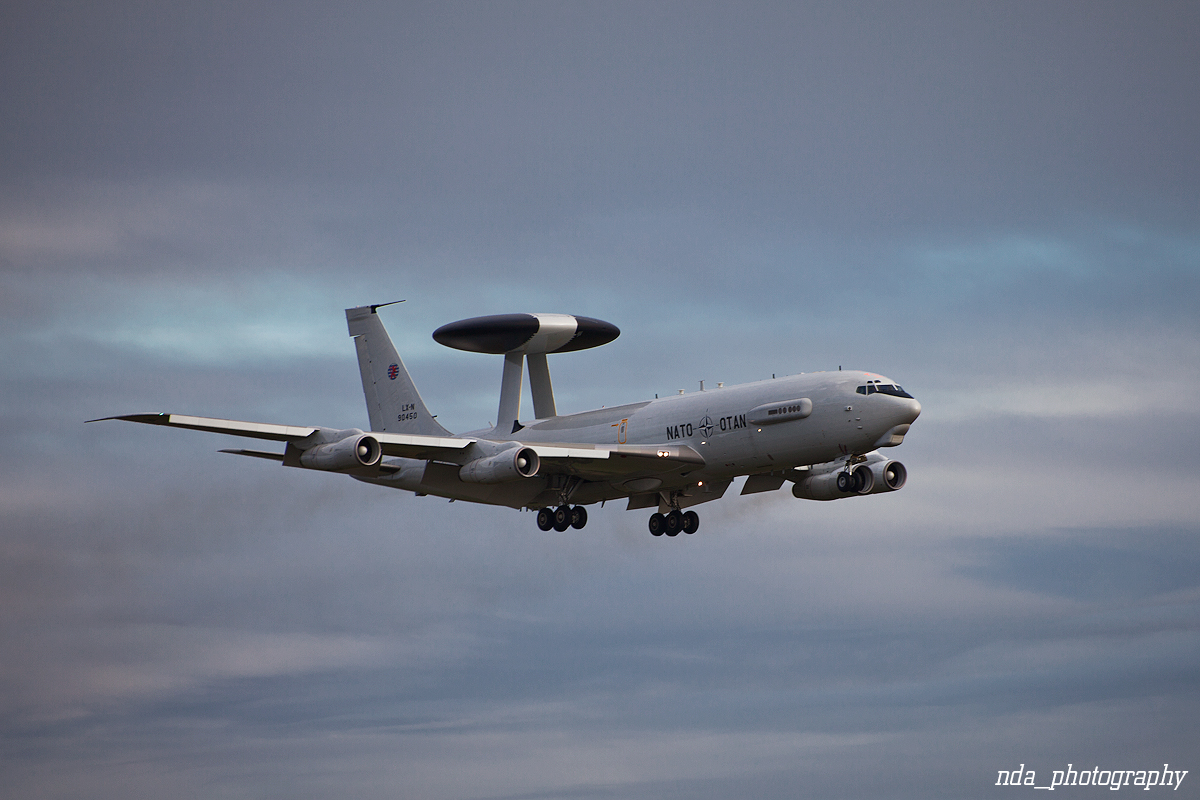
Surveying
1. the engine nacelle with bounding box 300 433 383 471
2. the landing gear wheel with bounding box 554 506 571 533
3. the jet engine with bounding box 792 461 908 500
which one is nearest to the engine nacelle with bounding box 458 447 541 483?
the engine nacelle with bounding box 300 433 383 471

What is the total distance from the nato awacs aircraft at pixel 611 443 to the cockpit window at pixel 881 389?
0.06 m

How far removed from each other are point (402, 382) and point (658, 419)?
1688cm

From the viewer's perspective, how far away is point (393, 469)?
62.5 meters

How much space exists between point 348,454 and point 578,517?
41.0ft

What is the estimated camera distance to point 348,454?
5306cm

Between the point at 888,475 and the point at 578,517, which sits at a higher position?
the point at 888,475

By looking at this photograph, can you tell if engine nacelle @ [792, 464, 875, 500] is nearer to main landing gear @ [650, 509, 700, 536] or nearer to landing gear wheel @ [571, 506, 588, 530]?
main landing gear @ [650, 509, 700, 536]

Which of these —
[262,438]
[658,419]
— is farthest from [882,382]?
[262,438]

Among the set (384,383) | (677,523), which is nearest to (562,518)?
(677,523)

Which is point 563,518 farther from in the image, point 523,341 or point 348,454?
point 348,454

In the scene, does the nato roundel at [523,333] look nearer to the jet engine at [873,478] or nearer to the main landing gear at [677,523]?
the main landing gear at [677,523]

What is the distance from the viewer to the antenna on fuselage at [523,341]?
6338cm

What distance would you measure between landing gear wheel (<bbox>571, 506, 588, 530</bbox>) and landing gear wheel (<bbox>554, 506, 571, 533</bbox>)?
200 mm

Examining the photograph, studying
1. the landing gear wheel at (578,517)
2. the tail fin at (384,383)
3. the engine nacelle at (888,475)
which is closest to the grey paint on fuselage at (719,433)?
the landing gear wheel at (578,517)
